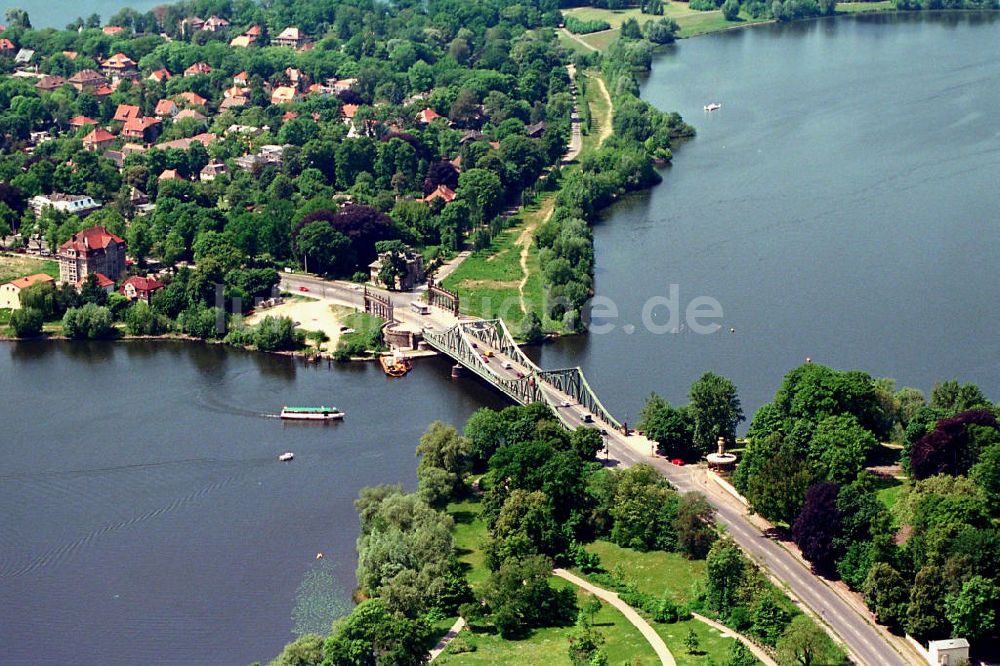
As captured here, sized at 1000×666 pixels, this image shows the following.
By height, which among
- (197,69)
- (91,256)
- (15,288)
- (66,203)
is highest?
(197,69)

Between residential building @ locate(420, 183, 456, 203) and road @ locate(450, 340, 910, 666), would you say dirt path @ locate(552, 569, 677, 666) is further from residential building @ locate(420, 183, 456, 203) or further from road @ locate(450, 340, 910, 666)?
residential building @ locate(420, 183, 456, 203)

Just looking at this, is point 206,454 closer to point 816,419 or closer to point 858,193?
point 816,419

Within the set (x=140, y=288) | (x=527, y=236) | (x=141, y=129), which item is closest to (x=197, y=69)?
(x=141, y=129)

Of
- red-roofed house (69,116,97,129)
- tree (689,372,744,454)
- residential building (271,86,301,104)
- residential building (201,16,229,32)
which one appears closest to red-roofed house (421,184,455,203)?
residential building (271,86,301,104)

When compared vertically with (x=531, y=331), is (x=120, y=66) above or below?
above

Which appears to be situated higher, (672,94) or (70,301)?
(672,94)

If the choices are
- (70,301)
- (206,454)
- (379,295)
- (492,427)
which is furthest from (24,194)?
(492,427)

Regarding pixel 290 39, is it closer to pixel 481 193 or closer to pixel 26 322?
pixel 481 193
